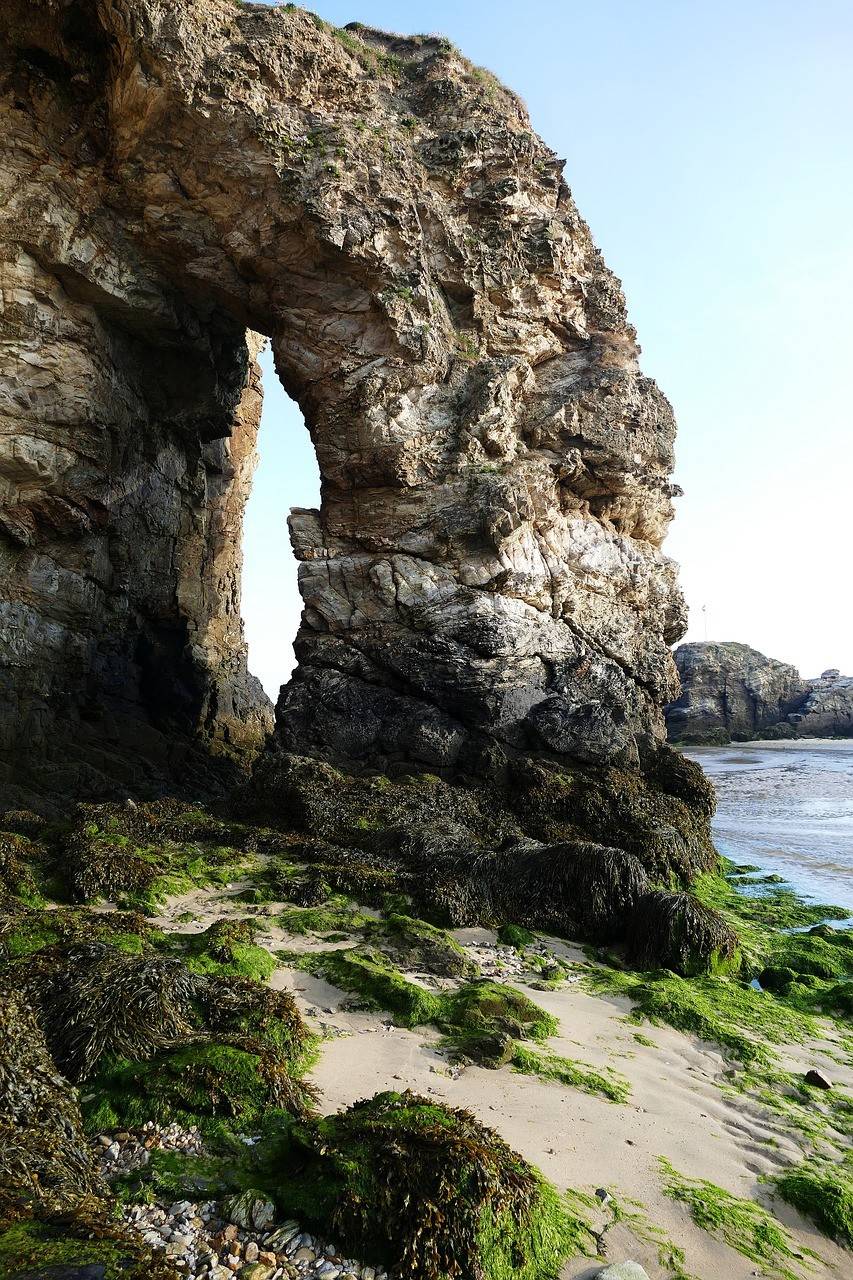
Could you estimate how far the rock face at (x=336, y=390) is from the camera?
15.5m

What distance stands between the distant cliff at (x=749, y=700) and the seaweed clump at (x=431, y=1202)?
156ft

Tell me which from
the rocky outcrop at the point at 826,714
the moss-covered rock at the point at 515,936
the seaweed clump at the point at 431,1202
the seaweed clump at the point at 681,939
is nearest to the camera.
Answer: the seaweed clump at the point at 431,1202

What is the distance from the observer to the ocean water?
1320 centimetres

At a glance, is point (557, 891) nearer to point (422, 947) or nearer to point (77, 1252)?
point (422, 947)

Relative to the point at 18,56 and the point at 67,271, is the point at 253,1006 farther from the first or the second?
the point at 18,56

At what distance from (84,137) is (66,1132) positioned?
1930cm

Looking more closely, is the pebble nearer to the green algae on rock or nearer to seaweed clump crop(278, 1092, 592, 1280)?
seaweed clump crop(278, 1092, 592, 1280)

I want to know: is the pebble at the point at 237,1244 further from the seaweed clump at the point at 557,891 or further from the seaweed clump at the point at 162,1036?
the seaweed clump at the point at 557,891

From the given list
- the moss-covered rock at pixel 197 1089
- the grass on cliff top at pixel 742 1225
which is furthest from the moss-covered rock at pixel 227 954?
the grass on cliff top at pixel 742 1225

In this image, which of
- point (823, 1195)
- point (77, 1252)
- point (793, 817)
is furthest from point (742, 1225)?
point (793, 817)

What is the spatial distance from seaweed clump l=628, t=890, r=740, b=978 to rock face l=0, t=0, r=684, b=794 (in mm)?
6359

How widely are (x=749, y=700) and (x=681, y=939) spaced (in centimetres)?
4809

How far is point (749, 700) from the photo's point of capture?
5147 centimetres

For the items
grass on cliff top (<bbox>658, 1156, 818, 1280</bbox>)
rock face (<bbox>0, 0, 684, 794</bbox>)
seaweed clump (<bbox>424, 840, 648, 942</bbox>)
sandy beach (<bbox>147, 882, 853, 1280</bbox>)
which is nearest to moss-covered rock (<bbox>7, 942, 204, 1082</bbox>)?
sandy beach (<bbox>147, 882, 853, 1280</bbox>)
